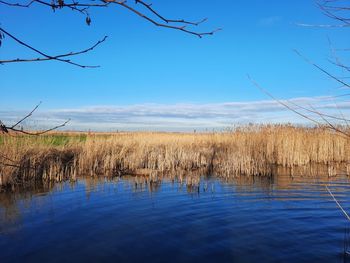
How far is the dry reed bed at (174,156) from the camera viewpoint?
486 inches

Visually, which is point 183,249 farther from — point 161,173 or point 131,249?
point 161,173

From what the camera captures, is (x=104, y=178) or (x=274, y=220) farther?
(x=104, y=178)

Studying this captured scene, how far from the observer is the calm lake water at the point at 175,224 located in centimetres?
534

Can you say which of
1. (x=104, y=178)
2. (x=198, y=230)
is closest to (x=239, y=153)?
(x=104, y=178)

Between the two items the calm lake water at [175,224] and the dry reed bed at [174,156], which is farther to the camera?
the dry reed bed at [174,156]

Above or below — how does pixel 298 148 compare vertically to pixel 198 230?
above

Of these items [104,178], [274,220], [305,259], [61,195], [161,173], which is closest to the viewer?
[305,259]

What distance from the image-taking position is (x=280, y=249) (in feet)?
17.9

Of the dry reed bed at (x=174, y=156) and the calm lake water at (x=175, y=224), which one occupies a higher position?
the dry reed bed at (x=174, y=156)

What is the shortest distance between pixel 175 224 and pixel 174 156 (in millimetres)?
9312

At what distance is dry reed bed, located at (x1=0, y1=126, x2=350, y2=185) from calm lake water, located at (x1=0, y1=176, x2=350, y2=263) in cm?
192

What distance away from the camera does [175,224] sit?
6.88 meters

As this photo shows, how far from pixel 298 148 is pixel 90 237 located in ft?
42.1

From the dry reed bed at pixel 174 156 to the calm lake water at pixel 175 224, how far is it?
6.32ft
